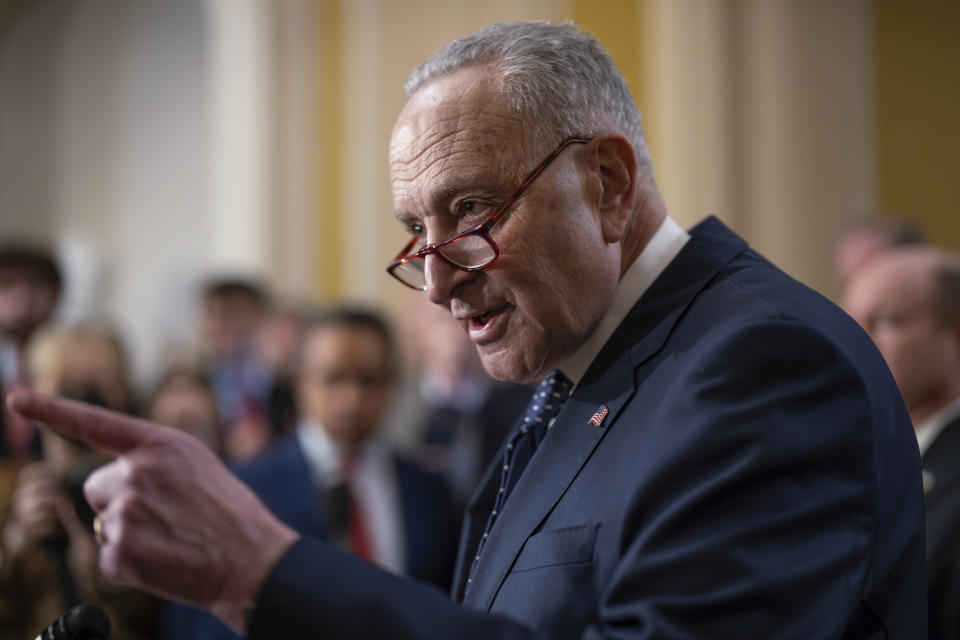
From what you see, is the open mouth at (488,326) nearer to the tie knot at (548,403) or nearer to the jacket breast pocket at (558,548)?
the tie knot at (548,403)

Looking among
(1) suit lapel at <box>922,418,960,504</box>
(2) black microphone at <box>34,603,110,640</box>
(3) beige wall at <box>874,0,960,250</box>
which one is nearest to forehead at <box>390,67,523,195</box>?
(2) black microphone at <box>34,603,110,640</box>

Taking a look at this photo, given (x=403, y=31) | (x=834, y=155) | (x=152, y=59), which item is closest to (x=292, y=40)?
(x=403, y=31)

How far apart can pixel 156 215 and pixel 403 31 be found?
4255 mm

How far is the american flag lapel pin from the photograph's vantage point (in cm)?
145

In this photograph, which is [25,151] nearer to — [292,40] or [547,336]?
[292,40]

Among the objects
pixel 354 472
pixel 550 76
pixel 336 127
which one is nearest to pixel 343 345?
pixel 354 472

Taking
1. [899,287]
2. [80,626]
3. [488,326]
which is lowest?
[899,287]

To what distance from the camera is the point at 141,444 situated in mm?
1134

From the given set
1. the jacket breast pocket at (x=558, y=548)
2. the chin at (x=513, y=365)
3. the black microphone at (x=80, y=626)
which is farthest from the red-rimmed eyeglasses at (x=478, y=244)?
the black microphone at (x=80, y=626)

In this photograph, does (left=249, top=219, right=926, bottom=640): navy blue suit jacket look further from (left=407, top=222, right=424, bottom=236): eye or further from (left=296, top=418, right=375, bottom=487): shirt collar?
(left=296, top=418, right=375, bottom=487): shirt collar

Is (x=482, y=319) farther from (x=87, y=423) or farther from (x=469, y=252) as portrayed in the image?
(x=87, y=423)

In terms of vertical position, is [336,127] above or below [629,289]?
below

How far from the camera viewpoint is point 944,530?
7.77 ft

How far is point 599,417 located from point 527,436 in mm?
242
